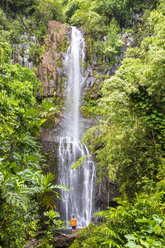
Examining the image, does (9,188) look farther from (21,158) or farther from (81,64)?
(81,64)

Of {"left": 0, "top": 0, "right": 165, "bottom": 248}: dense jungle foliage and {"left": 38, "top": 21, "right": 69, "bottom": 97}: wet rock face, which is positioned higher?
{"left": 38, "top": 21, "right": 69, "bottom": 97}: wet rock face

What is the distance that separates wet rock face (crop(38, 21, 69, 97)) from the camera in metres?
17.1

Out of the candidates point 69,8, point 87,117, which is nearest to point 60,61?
point 87,117

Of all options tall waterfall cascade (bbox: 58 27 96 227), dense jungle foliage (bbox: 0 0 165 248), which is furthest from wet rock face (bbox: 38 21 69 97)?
tall waterfall cascade (bbox: 58 27 96 227)

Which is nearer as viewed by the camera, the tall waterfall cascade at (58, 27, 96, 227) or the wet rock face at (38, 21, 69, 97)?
the tall waterfall cascade at (58, 27, 96, 227)

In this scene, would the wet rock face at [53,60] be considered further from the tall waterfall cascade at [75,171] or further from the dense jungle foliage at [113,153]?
the tall waterfall cascade at [75,171]

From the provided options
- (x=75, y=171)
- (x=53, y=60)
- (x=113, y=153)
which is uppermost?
(x=53, y=60)

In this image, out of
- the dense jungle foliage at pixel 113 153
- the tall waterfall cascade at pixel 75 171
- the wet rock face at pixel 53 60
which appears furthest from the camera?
the wet rock face at pixel 53 60

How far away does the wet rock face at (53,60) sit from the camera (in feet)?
56.1

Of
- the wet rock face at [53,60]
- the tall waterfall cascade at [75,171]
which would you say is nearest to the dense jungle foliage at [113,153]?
the wet rock face at [53,60]

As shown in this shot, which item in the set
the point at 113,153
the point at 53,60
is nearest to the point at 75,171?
the point at 113,153

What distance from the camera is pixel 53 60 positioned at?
17.9 meters

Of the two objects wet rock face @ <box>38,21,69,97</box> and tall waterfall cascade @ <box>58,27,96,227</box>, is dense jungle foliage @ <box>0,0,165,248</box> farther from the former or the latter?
tall waterfall cascade @ <box>58,27,96,227</box>

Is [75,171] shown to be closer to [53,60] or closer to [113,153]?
[113,153]
